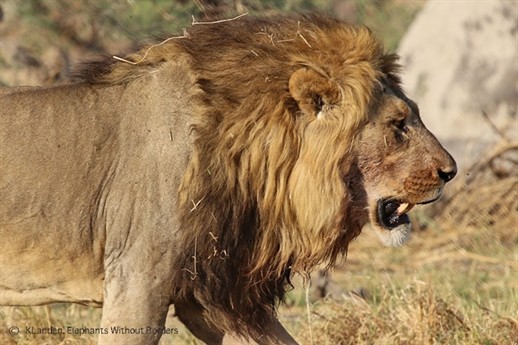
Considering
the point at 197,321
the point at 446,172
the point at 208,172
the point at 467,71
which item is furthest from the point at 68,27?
the point at 446,172

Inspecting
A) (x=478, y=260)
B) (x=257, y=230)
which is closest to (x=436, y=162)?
(x=257, y=230)

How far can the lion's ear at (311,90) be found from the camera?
3918mm

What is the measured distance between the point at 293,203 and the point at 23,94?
1.04 metres

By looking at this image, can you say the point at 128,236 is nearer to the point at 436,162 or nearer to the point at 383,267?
the point at 436,162

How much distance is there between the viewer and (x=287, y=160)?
3.95 meters

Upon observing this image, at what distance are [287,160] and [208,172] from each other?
0.27 metres

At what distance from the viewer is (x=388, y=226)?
4.11m

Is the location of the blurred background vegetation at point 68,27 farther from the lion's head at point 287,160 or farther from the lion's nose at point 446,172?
the lion's nose at point 446,172

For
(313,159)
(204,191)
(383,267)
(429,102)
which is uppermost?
(313,159)

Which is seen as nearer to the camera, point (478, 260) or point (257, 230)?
point (257, 230)

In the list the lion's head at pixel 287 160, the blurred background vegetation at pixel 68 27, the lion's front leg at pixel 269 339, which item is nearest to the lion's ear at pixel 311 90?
the lion's head at pixel 287 160

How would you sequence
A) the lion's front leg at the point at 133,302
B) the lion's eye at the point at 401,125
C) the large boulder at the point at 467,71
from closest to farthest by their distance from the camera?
the lion's front leg at the point at 133,302, the lion's eye at the point at 401,125, the large boulder at the point at 467,71

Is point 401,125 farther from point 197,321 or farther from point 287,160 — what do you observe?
point 197,321

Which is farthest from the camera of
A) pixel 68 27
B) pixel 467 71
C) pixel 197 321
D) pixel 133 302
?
pixel 68 27
